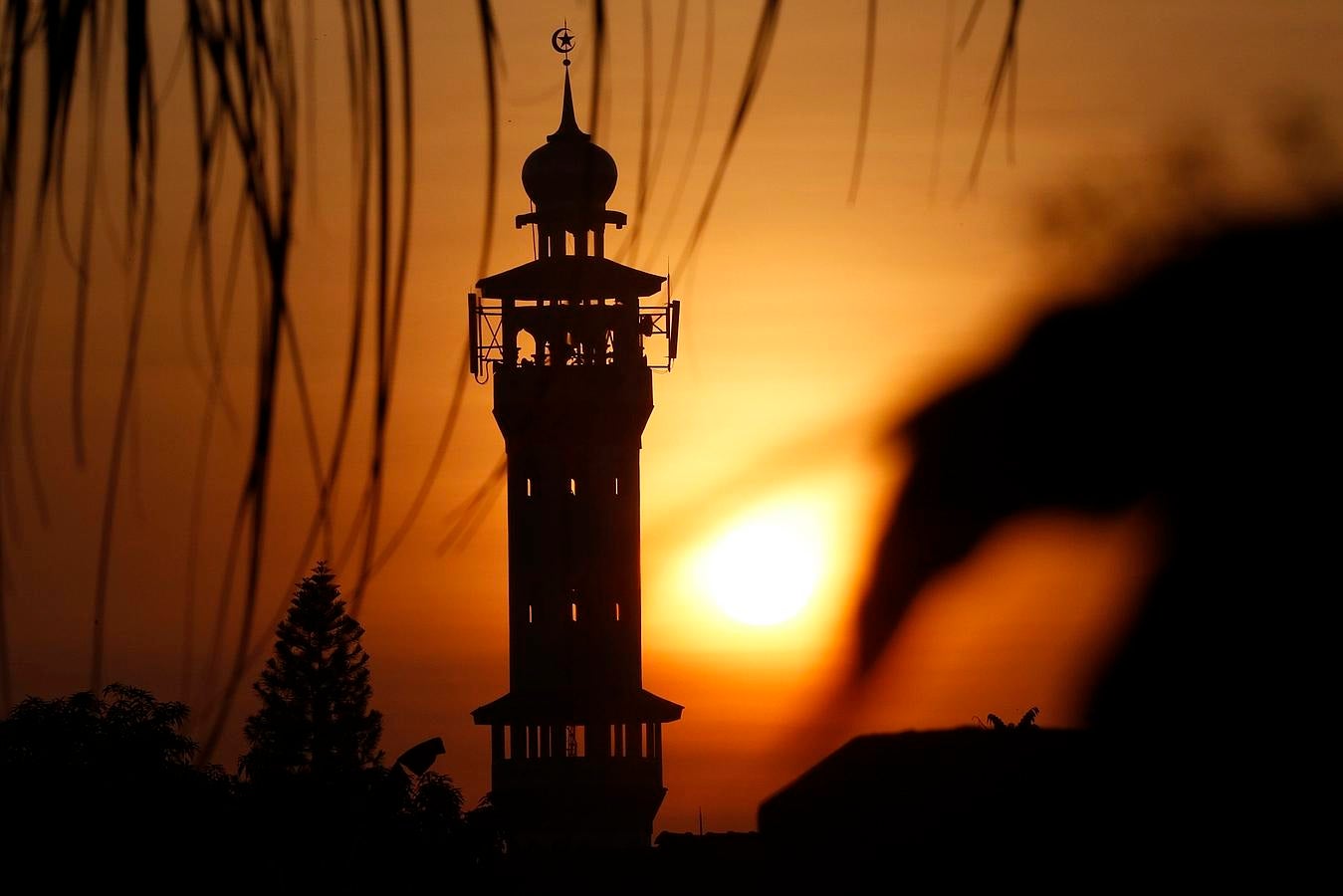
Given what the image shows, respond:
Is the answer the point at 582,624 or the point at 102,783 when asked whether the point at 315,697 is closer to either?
the point at 582,624

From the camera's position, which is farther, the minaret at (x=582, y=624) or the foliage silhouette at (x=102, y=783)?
the minaret at (x=582, y=624)

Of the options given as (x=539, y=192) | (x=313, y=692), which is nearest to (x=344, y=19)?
(x=539, y=192)

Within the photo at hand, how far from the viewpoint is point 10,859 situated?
26.0 meters

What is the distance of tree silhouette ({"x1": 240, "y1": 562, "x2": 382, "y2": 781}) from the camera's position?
59.4 metres

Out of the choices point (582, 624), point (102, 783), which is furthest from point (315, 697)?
point (102, 783)

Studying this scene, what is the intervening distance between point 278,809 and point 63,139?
28304 mm

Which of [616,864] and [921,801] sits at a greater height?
[616,864]

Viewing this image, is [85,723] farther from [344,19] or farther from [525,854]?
[344,19]

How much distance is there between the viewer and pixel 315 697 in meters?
60.5

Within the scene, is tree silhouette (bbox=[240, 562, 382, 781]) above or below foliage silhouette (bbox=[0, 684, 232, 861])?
above

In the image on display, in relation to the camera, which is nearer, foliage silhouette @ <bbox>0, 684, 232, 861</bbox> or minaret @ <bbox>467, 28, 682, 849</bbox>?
foliage silhouette @ <bbox>0, 684, 232, 861</bbox>

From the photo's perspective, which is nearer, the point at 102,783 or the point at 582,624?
the point at 102,783

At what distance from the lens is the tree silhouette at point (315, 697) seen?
59.4m

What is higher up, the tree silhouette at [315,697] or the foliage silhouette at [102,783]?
the tree silhouette at [315,697]
